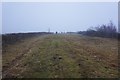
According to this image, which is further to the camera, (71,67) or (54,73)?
(71,67)

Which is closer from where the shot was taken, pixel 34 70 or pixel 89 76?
pixel 89 76

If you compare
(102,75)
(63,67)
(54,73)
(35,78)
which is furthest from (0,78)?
(102,75)

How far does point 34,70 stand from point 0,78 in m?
2.08

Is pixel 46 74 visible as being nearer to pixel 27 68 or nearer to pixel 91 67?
pixel 27 68

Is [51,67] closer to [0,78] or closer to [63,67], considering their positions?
[63,67]

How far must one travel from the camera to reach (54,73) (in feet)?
45.4

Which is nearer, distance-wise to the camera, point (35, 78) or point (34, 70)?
point (35, 78)

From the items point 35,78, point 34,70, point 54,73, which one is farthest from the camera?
point 34,70

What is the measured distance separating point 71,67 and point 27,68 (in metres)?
2.60

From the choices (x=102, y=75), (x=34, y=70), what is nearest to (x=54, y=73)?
(x=34, y=70)

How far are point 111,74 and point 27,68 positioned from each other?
16.1 feet

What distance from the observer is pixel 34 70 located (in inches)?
584

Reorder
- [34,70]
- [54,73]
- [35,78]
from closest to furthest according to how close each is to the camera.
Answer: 1. [35,78]
2. [54,73]
3. [34,70]

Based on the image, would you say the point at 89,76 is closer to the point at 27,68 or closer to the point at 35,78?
the point at 35,78
